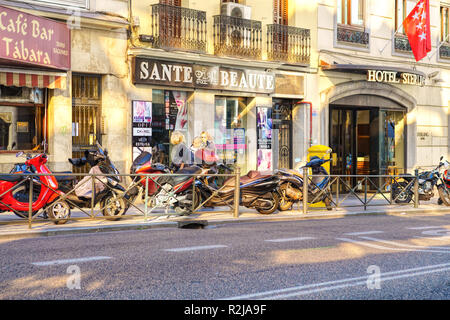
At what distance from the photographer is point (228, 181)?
13344mm

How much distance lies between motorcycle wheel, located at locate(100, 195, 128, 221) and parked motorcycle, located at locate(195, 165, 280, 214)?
1.87 m

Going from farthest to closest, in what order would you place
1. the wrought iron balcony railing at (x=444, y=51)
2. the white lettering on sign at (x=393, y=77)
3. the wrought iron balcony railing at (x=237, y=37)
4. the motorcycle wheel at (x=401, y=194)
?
the wrought iron balcony railing at (x=444, y=51) → the white lettering on sign at (x=393, y=77) → the wrought iron balcony railing at (x=237, y=37) → the motorcycle wheel at (x=401, y=194)

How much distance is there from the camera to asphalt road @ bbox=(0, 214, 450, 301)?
5957mm

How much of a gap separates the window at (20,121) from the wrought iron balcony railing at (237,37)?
5514mm

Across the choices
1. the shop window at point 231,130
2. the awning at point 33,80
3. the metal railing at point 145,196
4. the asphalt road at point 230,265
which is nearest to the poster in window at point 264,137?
the shop window at point 231,130

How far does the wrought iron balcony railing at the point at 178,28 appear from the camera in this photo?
54.6ft

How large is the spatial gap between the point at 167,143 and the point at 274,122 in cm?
429

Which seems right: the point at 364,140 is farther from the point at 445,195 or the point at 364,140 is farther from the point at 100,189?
the point at 100,189

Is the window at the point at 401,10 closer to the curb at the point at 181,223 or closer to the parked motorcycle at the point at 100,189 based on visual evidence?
the curb at the point at 181,223

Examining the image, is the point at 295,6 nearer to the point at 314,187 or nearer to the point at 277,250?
the point at 314,187

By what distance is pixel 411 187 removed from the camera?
16922mm

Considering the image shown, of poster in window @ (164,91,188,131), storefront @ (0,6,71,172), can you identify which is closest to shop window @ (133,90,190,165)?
poster in window @ (164,91,188,131)

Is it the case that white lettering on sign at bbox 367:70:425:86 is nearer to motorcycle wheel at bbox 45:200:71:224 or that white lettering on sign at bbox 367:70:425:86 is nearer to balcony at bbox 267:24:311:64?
balcony at bbox 267:24:311:64

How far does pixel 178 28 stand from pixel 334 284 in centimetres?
1200
